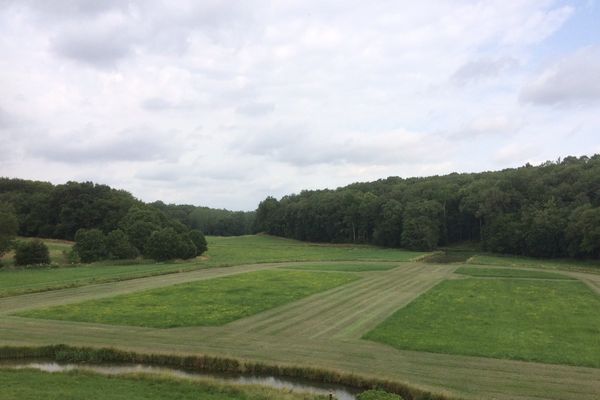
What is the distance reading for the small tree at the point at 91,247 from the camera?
262ft

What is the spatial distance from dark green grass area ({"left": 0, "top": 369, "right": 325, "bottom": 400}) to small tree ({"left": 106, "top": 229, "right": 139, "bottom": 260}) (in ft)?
213

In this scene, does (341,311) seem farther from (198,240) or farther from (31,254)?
(198,240)

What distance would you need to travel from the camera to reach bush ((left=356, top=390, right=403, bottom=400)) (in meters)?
18.3

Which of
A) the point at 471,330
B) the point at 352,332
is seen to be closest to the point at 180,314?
the point at 352,332

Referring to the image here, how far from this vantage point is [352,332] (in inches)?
1163

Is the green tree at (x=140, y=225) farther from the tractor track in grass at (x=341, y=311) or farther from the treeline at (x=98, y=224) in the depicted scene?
the tractor track in grass at (x=341, y=311)

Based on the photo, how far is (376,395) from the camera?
1875cm

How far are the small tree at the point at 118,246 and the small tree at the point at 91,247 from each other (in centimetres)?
103

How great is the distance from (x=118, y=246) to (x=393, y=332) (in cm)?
6613

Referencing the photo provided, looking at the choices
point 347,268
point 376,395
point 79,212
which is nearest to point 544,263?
point 347,268

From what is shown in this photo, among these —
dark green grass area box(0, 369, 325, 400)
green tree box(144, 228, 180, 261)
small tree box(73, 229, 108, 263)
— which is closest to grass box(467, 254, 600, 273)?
green tree box(144, 228, 180, 261)

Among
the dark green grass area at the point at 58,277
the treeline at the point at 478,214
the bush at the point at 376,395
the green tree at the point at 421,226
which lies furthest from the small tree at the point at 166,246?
the bush at the point at 376,395

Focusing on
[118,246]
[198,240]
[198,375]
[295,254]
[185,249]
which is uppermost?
[198,240]

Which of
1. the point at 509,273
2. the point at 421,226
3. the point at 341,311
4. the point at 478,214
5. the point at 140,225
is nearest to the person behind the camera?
the point at 341,311
